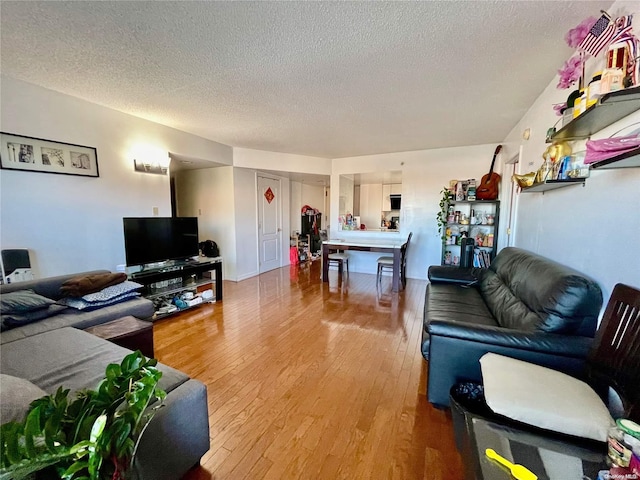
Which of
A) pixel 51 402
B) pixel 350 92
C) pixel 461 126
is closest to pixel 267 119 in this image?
pixel 350 92

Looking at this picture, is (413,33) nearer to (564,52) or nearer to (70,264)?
(564,52)

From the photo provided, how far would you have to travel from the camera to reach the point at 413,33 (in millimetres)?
1743

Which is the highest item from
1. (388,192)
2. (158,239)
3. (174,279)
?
(388,192)

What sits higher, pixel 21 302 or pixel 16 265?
pixel 16 265

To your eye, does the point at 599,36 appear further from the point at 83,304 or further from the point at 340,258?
the point at 340,258

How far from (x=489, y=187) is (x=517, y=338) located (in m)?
3.53

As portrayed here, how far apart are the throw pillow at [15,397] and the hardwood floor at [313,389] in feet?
2.64

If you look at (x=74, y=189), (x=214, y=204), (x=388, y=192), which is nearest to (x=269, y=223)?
(x=214, y=204)

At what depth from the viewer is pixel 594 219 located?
155cm

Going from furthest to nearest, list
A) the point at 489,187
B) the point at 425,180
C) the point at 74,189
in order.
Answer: the point at 425,180 < the point at 489,187 < the point at 74,189

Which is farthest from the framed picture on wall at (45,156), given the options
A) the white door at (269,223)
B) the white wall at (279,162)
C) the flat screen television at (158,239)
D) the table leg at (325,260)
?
the table leg at (325,260)

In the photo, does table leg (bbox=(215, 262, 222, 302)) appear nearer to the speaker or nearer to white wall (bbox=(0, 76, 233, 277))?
white wall (bbox=(0, 76, 233, 277))

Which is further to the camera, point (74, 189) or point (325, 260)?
point (325, 260)

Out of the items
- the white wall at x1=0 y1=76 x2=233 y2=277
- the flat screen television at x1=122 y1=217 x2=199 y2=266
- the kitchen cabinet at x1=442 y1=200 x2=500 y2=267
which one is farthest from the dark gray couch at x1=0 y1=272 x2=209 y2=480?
the kitchen cabinet at x1=442 y1=200 x2=500 y2=267
